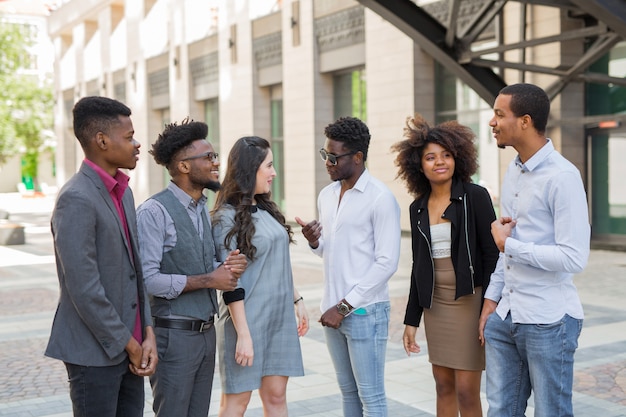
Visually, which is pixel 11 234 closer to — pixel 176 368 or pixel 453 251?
pixel 176 368

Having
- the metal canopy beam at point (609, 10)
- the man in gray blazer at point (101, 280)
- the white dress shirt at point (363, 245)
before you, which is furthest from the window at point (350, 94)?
the man in gray blazer at point (101, 280)

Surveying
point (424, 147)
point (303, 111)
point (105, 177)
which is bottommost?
point (105, 177)

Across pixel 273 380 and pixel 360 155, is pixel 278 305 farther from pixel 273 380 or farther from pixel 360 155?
pixel 360 155

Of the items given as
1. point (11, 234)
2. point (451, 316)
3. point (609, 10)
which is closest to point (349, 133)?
point (451, 316)

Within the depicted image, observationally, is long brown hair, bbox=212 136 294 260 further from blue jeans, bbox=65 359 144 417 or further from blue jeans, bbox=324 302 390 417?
blue jeans, bbox=65 359 144 417

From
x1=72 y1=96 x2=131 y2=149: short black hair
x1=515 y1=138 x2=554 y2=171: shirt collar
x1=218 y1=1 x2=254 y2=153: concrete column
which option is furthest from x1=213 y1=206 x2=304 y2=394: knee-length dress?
x1=218 y1=1 x2=254 y2=153: concrete column

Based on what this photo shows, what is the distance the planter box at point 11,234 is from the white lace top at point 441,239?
1865 cm

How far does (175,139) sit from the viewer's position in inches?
147

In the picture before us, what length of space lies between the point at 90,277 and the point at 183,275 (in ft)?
2.16

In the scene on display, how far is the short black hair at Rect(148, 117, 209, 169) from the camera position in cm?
373

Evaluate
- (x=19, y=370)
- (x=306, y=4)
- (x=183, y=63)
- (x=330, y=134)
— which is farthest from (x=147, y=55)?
(x=330, y=134)

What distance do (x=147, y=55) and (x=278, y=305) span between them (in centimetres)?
3304

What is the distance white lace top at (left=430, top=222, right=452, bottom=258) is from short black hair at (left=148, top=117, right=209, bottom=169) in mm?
1275

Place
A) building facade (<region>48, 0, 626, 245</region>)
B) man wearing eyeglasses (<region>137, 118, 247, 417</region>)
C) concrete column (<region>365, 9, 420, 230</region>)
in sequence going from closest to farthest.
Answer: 1. man wearing eyeglasses (<region>137, 118, 247, 417</region>)
2. building facade (<region>48, 0, 626, 245</region>)
3. concrete column (<region>365, 9, 420, 230</region>)
